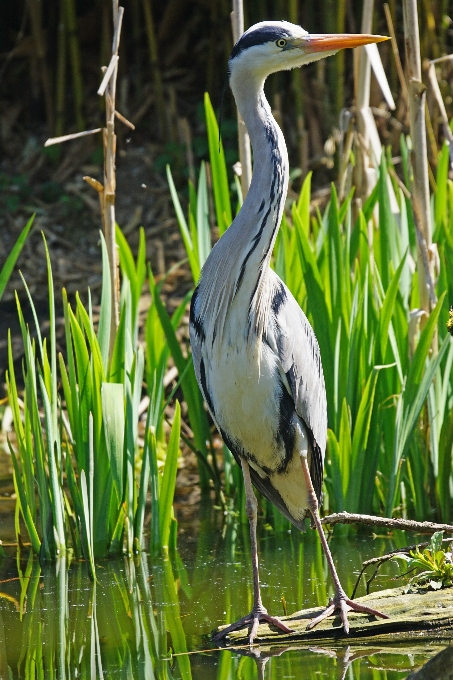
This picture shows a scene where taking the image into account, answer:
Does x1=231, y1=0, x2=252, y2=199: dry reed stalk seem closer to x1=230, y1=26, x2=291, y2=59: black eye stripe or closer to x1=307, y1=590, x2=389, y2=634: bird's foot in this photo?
x1=230, y1=26, x2=291, y2=59: black eye stripe

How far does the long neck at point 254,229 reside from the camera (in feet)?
11.1

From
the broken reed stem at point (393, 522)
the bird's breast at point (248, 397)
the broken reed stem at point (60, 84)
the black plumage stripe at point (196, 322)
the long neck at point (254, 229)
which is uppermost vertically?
the broken reed stem at point (60, 84)

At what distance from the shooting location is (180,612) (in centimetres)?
355

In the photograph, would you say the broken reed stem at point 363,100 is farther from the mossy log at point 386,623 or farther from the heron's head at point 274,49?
the mossy log at point 386,623

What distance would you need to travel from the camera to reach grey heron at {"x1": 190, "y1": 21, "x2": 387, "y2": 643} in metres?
3.40

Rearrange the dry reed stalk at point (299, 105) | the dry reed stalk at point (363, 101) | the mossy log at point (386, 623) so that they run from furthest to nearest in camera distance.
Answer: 1. the dry reed stalk at point (299, 105)
2. the dry reed stalk at point (363, 101)
3. the mossy log at point (386, 623)

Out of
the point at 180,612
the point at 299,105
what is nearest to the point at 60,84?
the point at 299,105

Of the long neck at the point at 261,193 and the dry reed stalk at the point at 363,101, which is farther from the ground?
the dry reed stalk at the point at 363,101

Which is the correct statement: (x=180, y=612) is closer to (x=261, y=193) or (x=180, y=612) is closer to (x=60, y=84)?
(x=261, y=193)

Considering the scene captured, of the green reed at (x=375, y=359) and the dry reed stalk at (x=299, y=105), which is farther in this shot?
the dry reed stalk at (x=299, y=105)

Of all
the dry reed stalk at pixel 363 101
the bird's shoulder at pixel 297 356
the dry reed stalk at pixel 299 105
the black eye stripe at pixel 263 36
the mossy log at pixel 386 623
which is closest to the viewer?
the mossy log at pixel 386 623

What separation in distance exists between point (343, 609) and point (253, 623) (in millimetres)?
316

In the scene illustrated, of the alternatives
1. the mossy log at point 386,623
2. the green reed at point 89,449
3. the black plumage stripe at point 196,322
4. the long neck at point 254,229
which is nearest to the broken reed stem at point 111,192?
the green reed at point 89,449

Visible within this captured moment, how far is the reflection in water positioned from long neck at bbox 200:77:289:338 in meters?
1.08
